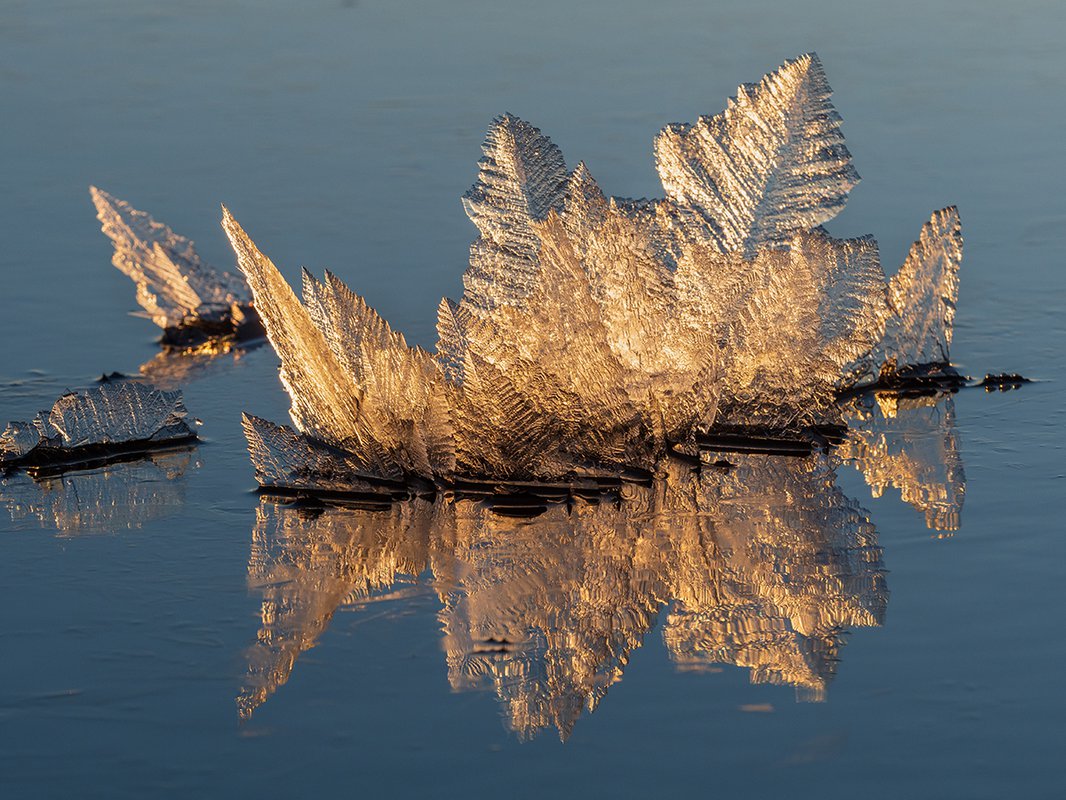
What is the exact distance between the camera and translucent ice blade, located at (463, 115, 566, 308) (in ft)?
16.1

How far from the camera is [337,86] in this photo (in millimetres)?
8406

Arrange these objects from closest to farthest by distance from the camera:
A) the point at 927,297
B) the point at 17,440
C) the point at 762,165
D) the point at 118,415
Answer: the point at 17,440 < the point at 118,415 < the point at 762,165 < the point at 927,297

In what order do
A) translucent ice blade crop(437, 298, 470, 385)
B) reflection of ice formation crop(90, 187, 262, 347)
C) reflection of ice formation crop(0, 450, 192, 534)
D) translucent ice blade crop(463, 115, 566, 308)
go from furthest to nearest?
reflection of ice formation crop(90, 187, 262, 347), translucent ice blade crop(463, 115, 566, 308), translucent ice blade crop(437, 298, 470, 385), reflection of ice formation crop(0, 450, 192, 534)

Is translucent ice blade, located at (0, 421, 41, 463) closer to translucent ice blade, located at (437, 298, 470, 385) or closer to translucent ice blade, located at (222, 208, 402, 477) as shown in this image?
translucent ice blade, located at (222, 208, 402, 477)

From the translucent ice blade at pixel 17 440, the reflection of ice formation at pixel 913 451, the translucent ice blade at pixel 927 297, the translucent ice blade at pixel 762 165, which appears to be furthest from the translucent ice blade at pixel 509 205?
the translucent ice blade at pixel 17 440

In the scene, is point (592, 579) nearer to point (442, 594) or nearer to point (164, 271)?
point (442, 594)

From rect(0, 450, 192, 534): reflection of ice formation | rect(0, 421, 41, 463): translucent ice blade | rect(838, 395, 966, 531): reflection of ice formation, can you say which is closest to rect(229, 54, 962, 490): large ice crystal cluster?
rect(838, 395, 966, 531): reflection of ice formation

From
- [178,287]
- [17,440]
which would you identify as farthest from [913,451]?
[178,287]

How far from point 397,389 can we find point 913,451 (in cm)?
142

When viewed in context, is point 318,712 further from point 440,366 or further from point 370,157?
point 370,157

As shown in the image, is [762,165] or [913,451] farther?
[762,165]

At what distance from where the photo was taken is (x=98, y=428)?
4.83 metres

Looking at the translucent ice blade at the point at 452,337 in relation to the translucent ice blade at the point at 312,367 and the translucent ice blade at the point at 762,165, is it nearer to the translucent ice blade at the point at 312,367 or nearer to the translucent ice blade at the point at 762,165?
the translucent ice blade at the point at 312,367

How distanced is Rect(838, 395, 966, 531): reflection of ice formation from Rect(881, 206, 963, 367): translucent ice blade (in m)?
0.21
